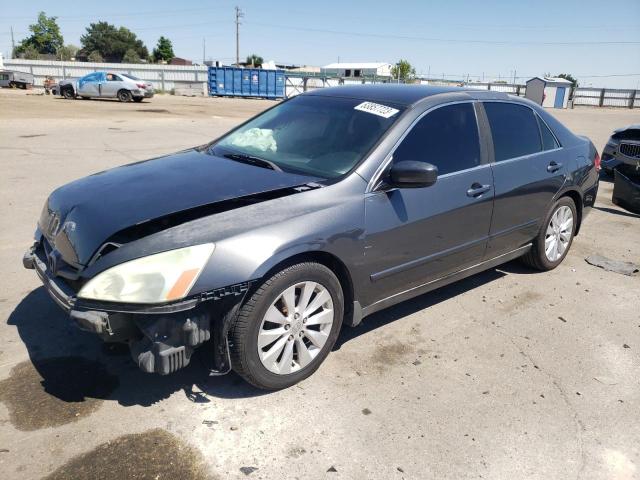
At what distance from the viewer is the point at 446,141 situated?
149 inches

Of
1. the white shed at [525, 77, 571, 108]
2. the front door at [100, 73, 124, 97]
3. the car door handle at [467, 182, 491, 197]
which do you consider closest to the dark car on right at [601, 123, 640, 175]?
the car door handle at [467, 182, 491, 197]

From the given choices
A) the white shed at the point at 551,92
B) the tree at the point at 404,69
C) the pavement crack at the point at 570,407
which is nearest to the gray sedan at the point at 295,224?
the pavement crack at the point at 570,407

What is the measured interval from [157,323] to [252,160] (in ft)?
4.84

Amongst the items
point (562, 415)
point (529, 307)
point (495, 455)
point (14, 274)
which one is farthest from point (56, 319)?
point (529, 307)

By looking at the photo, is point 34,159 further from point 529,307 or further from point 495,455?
point 495,455

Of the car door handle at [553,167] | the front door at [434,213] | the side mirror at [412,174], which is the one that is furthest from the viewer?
the car door handle at [553,167]

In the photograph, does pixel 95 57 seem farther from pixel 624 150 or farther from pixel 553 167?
pixel 553 167

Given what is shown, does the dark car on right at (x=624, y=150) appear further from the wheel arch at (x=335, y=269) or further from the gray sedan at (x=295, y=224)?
the wheel arch at (x=335, y=269)

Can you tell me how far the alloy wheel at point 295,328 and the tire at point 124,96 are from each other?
2689 centimetres

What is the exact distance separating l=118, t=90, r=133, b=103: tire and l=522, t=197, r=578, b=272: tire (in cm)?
2598

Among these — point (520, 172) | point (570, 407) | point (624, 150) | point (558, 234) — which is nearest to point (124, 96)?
point (624, 150)

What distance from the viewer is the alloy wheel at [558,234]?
16.1 ft

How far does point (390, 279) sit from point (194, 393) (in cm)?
141

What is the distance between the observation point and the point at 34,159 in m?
9.55
